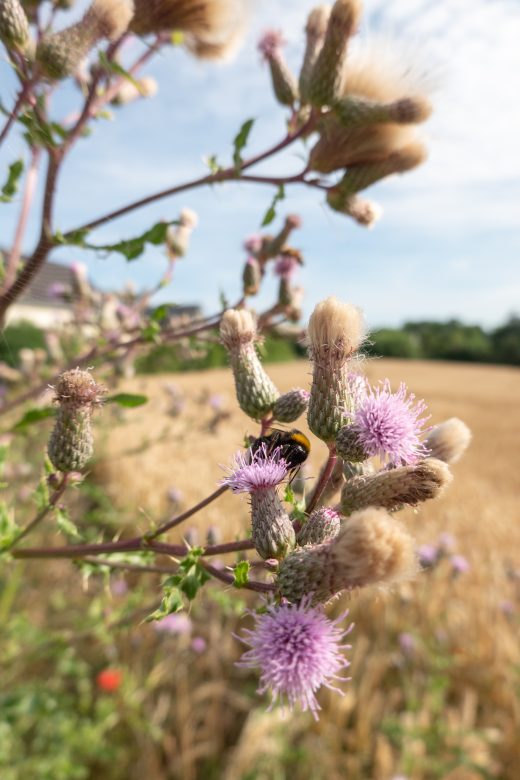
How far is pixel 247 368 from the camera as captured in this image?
5.68ft

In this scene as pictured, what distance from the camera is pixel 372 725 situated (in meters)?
4.84

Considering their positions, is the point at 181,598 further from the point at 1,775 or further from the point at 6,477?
the point at 6,477

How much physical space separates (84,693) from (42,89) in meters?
4.41

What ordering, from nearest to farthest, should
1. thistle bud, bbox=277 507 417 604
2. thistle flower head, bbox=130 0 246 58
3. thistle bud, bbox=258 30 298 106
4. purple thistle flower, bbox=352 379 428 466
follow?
thistle bud, bbox=277 507 417 604 → purple thistle flower, bbox=352 379 428 466 → thistle flower head, bbox=130 0 246 58 → thistle bud, bbox=258 30 298 106

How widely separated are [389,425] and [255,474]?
34cm

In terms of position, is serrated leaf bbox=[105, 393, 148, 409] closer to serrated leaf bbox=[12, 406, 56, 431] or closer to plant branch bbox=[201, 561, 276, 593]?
serrated leaf bbox=[12, 406, 56, 431]

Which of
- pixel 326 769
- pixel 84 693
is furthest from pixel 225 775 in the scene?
pixel 84 693

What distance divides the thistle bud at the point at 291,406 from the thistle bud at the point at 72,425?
1.65ft

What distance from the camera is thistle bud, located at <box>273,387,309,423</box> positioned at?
1.63 meters

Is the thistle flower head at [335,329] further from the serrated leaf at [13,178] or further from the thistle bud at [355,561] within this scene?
the serrated leaf at [13,178]

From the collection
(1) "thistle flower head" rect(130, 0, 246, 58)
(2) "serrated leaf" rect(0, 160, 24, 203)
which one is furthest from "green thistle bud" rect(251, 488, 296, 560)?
(1) "thistle flower head" rect(130, 0, 246, 58)

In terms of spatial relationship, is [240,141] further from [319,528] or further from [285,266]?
[319,528]

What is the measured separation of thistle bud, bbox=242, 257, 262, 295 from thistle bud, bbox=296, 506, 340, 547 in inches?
52.6

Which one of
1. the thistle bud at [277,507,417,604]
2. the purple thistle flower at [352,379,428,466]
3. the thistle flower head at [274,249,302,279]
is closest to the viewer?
the thistle bud at [277,507,417,604]
